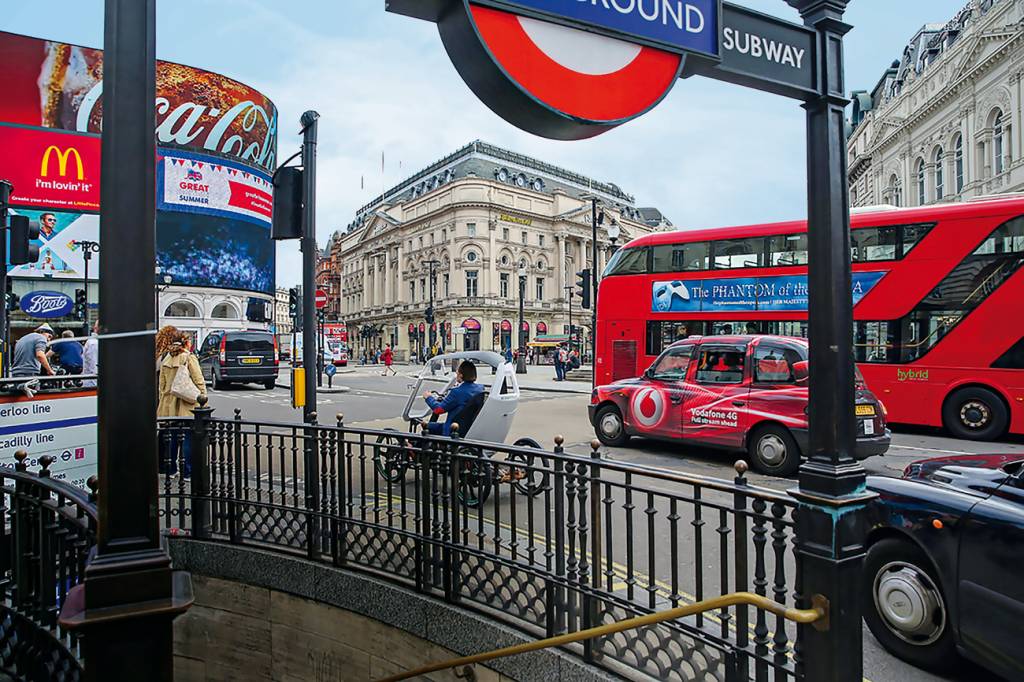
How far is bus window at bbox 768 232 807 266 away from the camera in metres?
13.6

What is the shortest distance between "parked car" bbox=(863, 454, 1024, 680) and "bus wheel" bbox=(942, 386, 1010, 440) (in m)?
9.52

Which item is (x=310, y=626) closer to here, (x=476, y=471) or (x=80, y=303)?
(x=476, y=471)

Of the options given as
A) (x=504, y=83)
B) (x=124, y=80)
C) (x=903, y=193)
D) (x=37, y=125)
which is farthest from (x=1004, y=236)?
(x=37, y=125)

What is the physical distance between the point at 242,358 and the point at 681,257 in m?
18.1

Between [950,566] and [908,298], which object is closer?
[950,566]

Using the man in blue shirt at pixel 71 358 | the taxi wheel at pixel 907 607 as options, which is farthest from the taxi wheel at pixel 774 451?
the man in blue shirt at pixel 71 358

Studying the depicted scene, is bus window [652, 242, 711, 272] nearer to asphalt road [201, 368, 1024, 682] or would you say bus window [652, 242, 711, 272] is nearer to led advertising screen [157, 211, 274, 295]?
asphalt road [201, 368, 1024, 682]

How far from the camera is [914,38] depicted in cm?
4934

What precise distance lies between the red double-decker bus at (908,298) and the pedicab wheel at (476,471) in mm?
10034

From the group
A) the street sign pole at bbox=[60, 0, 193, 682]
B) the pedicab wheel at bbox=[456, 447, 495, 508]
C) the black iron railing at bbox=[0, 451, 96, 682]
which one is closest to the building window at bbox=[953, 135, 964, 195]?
the pedicab wheel at bbox=[456, 447, 495, 508]

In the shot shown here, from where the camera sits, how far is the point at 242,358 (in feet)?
80.2

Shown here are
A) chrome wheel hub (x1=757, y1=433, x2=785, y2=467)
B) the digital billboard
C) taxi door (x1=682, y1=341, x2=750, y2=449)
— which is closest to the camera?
chrome wheel hub (x1=757, y1=433, x2=785, y2=467)

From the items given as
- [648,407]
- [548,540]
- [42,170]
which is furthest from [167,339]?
[42,170]

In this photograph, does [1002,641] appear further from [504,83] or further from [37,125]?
[37,125]
